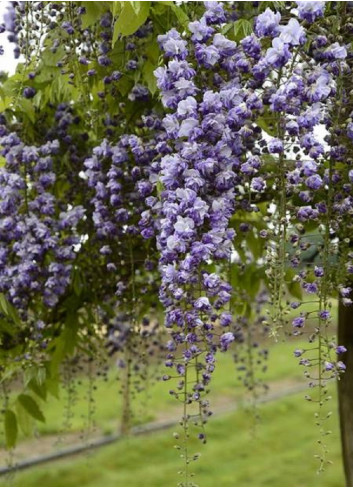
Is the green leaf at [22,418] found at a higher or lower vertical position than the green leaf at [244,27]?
lower

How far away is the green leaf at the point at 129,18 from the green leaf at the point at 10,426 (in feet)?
2.77

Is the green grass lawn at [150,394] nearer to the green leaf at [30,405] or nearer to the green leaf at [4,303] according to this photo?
the green leaf at [30,405]

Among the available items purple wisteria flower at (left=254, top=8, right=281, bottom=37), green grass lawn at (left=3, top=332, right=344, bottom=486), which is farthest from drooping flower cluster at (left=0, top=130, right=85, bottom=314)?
green grass lawn at (left=3, top=332, right=344, bottom=486)

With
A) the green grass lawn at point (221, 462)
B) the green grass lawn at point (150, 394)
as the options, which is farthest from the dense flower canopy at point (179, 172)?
the green grass lawn at point (150, 394)

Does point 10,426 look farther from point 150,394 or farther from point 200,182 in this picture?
point 150,394

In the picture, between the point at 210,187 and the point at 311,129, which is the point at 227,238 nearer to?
the point at 210,187

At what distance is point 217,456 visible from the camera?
3.81 m

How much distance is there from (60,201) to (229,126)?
2.00 feet

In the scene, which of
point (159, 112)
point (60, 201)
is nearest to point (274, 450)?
point (60, 201)

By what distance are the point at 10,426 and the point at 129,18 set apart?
0.91 meters

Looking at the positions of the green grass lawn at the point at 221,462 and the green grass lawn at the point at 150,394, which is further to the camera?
the green grass lawn at the point at 150,394

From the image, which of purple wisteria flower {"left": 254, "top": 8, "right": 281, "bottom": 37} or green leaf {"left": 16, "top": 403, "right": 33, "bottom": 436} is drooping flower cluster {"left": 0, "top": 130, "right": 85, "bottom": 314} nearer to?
green leaf {"left": 16, "top": 403, "right": 33, "bottom": 436}

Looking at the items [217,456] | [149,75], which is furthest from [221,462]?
[149,75]

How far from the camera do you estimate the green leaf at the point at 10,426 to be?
1.65 metres
